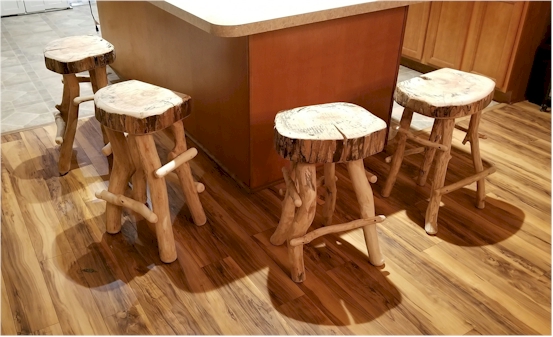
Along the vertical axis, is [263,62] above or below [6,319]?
above

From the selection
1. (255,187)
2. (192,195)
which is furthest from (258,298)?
(255,187)

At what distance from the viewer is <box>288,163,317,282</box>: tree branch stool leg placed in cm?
174

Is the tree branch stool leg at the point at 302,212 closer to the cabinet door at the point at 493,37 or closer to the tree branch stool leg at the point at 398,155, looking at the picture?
the tree branch stool leg at the point at 398,155

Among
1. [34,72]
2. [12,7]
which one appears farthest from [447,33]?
[12,7]

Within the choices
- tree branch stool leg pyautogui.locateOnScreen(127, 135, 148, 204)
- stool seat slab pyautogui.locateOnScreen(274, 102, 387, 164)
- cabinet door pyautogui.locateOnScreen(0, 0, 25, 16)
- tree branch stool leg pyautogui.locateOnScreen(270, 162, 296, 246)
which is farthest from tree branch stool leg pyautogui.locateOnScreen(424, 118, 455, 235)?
cabinet door pyautogui.locateOnScreen(0, 0, 25, 16)

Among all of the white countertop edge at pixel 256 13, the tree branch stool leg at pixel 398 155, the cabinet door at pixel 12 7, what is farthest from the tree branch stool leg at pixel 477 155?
the cabinet door at pixel 12 7

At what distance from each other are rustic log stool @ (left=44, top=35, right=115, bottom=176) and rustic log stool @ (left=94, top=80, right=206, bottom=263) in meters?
0.48

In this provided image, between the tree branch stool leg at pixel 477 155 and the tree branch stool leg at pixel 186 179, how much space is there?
1.26m

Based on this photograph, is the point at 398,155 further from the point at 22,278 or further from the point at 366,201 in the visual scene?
the point at 22,278

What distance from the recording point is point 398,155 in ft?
7.48

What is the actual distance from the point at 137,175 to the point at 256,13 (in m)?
0.83

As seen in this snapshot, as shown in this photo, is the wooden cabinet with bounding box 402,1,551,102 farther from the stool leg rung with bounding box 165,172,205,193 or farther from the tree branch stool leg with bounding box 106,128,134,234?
the tree branch stool leg with bounding box 106,128,134,234

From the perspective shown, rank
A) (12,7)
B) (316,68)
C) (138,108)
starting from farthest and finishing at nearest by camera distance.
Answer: (12,7), (316,68), (138,108)

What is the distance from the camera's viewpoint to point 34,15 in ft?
17.8
